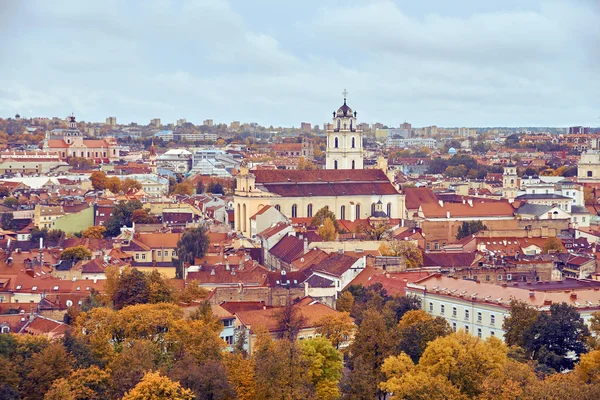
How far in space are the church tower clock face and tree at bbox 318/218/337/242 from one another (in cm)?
2174

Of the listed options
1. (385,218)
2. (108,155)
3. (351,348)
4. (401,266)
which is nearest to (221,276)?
(401,266)

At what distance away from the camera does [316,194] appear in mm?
72438

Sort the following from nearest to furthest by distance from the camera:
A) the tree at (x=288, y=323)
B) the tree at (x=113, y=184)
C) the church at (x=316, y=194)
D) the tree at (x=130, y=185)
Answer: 1. the tree at (x=288, y=323)
2. the church at (x=316, y=194)
3. the tree at (x=130, y=185)
4. the tree at (x=113, y=184)

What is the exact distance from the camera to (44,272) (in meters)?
47.9

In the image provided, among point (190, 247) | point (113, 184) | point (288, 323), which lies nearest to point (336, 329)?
point (288, 323)

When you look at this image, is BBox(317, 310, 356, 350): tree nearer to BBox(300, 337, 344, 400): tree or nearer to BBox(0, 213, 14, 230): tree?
BBox(300, 337, 344, 400): tree

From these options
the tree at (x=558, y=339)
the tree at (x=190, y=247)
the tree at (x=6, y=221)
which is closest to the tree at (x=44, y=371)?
the tree at (x=558, y=339)

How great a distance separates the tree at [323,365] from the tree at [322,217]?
107 feet

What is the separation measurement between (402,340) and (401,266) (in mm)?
14168

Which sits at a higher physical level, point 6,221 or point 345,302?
point 345,302

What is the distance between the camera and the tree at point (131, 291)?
39125 mm

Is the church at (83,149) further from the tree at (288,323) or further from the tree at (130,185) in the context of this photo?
the tree at (288,323)

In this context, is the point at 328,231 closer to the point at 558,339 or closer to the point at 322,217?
the point at 322,217

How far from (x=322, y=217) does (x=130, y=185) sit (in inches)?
1285
